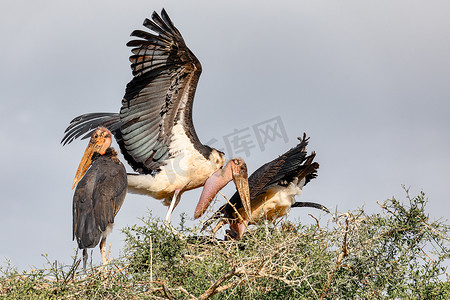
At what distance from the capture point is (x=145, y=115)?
6.81m

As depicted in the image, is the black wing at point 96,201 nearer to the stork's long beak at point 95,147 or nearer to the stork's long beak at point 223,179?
the stork's long beak at point 95,147

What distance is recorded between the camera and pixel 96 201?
18.4 ft

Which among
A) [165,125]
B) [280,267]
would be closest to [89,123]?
[165,125]

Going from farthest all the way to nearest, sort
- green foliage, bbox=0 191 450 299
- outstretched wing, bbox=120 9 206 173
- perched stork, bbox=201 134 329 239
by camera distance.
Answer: perched stork, bbox=201 134 329 239 < outstretched wing, bbox=120 9 206 173 < green foliage, bbox=0 191 450 299

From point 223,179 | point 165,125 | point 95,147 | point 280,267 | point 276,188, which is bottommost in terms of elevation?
point 280,267

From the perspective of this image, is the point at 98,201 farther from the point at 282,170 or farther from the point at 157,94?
the point at 282,170

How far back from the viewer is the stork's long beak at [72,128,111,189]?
6.48 metres

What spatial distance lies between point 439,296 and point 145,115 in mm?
3588

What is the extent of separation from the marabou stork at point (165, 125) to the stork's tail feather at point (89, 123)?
0.98 metres

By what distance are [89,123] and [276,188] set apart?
289 centimetres

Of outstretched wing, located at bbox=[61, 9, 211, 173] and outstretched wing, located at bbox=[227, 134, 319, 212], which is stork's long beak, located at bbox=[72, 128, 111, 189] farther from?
outstretched wing, located at bbox=[227, 134, 319, 212]

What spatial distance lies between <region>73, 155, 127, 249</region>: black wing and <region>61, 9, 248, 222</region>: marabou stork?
90 centimetres

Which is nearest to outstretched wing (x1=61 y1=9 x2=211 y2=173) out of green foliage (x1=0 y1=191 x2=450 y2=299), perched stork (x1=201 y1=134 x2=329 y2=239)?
perched stork (x1=201 y1=134 x2=329 y2=239)

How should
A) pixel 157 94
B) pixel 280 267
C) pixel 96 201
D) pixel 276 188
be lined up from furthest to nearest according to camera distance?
pixel 276 188
pixel 157 94
pixel 96 201
pixel 280 267
